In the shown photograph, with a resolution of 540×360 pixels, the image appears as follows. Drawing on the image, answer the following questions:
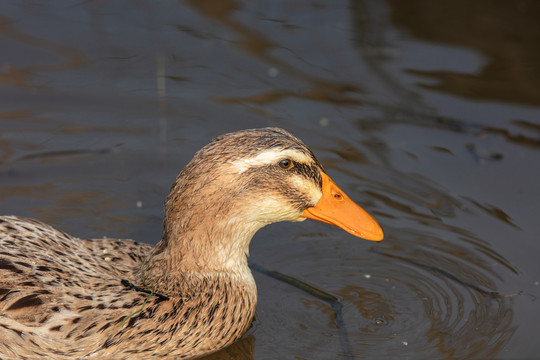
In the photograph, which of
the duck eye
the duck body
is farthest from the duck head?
the duck body

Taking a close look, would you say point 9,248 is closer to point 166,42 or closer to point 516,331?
point 516,331

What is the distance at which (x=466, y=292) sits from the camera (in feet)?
23.4

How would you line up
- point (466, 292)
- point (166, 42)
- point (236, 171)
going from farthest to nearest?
point (166, 42)
point (466, 292)
point (236, 171)

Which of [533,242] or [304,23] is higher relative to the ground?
[304,23]

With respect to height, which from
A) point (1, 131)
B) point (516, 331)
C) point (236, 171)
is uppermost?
point (236, 171)

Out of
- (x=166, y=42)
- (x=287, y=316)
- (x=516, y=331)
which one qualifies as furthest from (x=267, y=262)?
(x=166, y=42)

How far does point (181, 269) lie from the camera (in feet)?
20.3

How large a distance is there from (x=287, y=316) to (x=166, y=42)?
5.16 m

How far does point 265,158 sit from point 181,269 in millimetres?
1053

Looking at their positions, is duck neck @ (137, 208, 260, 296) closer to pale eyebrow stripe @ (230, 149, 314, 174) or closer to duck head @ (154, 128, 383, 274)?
duck head @ (154, 128, 383, 274)

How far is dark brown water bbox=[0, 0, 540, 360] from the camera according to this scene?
6883 mm

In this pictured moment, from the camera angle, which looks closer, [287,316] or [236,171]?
[236,171]

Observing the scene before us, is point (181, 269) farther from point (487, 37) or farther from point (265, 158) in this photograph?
point (487, 37)

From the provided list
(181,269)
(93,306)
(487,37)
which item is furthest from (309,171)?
(487,37)
